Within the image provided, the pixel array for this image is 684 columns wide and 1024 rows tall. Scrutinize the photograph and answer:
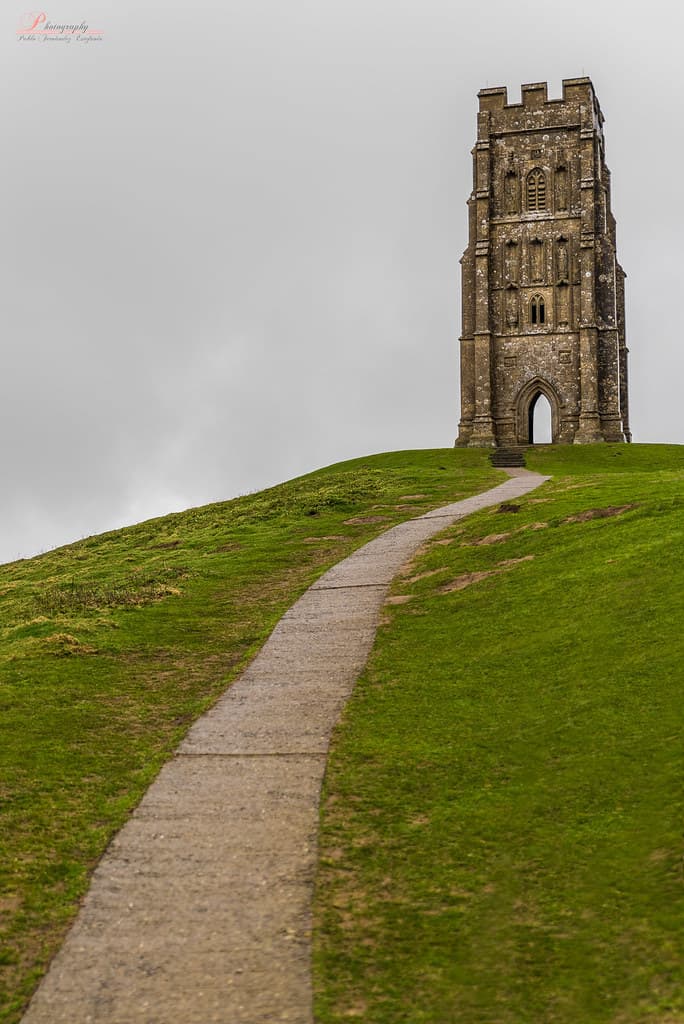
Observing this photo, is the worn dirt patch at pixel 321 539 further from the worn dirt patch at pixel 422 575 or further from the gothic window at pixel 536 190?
the gothic window at pixel 536 190

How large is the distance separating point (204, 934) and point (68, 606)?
1726 cm

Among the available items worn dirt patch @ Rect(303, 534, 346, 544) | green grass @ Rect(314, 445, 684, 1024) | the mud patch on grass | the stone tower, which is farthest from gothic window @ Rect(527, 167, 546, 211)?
green grass @ Rect(314, 445, 684, 1024)

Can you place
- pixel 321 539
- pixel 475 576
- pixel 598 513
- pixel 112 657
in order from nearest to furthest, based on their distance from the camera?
pixel 112 657 < pixel 475 576 < pixel 598 513 < pixel 321 539

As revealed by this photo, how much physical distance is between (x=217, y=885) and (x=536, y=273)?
6635 centimetres

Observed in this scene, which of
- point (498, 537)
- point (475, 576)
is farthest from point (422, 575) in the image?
point (498, 537)

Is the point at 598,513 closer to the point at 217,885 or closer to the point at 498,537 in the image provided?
the point at 498,537

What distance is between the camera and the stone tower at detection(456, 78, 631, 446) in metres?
70.2

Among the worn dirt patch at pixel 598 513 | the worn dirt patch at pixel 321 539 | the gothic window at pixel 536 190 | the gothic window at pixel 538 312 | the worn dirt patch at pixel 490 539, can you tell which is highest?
the gothic window at pixel 536 190

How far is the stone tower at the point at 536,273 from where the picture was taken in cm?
7025

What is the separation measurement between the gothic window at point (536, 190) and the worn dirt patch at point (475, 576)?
175 ft

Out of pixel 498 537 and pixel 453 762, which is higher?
pixel 498 537

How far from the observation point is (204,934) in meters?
9.39

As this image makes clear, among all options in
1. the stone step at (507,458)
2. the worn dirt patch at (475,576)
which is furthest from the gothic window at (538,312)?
the worn dirt patch at (475,576)

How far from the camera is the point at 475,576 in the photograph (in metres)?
23.7
